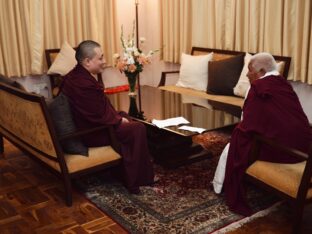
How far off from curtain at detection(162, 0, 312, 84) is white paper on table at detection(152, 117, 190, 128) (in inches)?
58.9

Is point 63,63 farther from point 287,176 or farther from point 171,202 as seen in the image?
point 287,176

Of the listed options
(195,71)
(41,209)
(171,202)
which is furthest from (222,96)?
(41,209)

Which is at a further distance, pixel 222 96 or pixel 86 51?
pixel 222 96

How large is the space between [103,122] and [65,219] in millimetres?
733

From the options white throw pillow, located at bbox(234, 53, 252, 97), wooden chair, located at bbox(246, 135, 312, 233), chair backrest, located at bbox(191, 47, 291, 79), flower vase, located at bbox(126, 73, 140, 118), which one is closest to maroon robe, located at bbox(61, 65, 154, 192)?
flower vase, located at bbox(126, 73, 140, 118)

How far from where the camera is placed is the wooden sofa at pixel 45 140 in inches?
104

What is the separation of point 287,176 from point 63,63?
11.6 ft

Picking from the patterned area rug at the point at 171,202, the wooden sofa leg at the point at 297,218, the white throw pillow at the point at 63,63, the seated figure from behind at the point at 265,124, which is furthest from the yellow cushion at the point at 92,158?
the white throw pillow at the point at 63,63

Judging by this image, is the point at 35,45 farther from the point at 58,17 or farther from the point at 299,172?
the point at 299,172

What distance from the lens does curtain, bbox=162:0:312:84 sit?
157 inches

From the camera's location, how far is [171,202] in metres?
2.87

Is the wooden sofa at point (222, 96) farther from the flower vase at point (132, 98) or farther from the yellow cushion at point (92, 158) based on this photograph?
the yellow cushion at point (92, 158)

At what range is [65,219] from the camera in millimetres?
2691

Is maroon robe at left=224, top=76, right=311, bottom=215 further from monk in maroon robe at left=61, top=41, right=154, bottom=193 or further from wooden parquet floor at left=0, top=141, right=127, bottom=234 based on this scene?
wooden parquet floor at left=0, top=141, right=127, bottom=234
